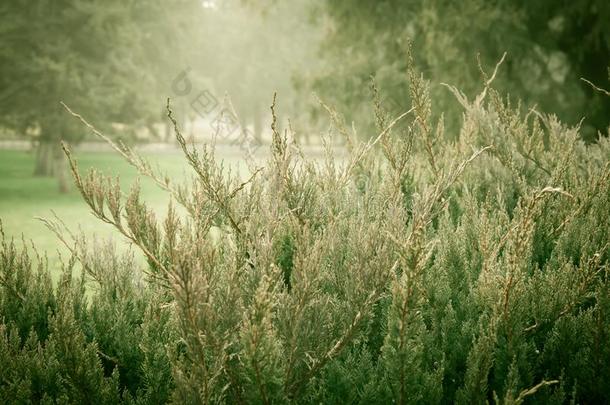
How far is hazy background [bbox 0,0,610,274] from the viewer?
10.9 metres

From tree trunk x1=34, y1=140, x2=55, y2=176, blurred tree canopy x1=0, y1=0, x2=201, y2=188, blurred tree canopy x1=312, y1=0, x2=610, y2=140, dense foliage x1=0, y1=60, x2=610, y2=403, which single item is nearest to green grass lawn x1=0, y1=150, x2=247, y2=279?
tree trunk x1=34, y1=140, x2=55, y2=176

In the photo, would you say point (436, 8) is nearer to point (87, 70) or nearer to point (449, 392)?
point (449, 392)

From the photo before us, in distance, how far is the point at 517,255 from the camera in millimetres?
1995

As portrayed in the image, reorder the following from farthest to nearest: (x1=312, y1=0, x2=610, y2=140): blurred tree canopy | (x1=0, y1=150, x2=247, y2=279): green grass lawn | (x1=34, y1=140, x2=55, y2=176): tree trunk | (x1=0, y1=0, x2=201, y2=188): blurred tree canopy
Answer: (x1=34, y1=140, x2=55, y2=176): tree trunk < (x1=0, y1=0, x2=201, y2=188): blurred tree canopy < (x1=0, y1=150, x2=247, y2=279): green grass lawn < (x1=312, y1=0, x2=610, y2=140): blurred tree canopy

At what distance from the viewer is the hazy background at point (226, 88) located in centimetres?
1089

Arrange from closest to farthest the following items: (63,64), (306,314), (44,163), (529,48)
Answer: (306,314), (529,48), (63,64), (44,163)

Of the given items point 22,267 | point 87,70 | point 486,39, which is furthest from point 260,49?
point 22,267

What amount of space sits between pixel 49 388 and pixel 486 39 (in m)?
10.9

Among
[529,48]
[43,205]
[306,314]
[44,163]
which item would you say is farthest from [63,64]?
[306,314]

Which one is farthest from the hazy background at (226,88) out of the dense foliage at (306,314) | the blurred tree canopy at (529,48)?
the dense foliage at (306,314)

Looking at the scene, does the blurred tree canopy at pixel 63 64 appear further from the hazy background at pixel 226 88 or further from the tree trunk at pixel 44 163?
the tree trunk at pixel 44 163

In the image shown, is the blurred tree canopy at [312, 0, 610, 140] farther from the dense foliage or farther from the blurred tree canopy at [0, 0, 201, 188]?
the blurred tree canopy at [0, 0, 201, 188]

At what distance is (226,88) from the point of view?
67.8 feet

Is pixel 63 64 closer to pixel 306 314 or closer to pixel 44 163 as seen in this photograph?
pixel 44 163
